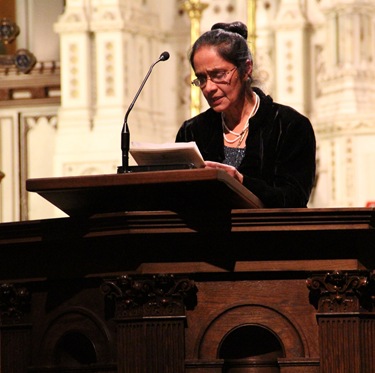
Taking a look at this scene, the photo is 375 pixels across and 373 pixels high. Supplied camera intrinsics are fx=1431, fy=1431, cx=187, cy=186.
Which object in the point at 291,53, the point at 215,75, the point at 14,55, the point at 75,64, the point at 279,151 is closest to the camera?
the point at 215,75

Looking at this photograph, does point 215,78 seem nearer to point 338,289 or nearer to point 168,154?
point 168,154

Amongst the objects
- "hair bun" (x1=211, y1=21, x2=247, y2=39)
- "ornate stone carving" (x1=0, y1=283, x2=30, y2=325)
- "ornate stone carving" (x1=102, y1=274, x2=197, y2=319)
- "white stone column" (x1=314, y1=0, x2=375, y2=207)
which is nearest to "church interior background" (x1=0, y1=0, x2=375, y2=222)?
"white stone column" (x1=314, y1=0, x2=375, y2=207)

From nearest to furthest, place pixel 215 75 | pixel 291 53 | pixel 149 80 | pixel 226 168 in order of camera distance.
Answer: pixel 226 168 → pixel 215 75 → pixel 291 53 → pixel 149 80

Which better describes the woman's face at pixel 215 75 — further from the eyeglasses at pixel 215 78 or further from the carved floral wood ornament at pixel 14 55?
the carved floral wood ornament at pixel 14 55

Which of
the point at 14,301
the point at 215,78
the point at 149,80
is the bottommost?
the point at 14,301

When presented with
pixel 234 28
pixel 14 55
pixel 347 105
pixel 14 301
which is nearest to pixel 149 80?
pixel 14 55

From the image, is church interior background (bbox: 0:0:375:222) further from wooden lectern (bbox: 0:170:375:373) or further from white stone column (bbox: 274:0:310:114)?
wooden lectern (bbox: 0:170:375:373)

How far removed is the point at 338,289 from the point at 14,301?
3.10 ft

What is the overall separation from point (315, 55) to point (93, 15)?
2.12 m

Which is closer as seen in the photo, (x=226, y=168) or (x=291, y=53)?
(x=226, y=168)

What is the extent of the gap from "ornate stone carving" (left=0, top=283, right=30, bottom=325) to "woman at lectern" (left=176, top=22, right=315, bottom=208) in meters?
0.70

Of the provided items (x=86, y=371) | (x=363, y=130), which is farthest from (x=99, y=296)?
(x=363, y=130)

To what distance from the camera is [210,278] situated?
12.6ft

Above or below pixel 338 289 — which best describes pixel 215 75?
above
